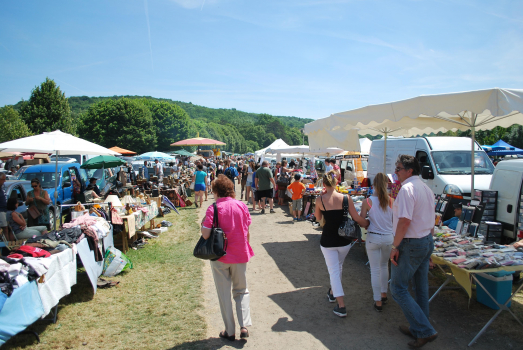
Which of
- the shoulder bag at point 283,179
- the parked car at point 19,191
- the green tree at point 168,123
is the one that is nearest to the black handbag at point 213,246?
the parked car at point 19,191

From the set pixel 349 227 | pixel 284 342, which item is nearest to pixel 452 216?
pixel 349 227

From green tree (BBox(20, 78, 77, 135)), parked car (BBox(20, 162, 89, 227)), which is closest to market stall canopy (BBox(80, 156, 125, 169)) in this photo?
parked car (BBox(20, 162, 89, 227))

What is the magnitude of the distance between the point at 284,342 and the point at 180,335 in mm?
1176

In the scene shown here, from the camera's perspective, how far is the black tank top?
3947 millimetres

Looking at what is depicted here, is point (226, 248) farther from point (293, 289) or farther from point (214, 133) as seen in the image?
point (214, 133)

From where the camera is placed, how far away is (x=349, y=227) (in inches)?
153

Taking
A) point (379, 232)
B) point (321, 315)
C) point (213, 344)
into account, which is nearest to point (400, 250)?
point (379, 232)

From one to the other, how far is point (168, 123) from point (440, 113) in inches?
2464

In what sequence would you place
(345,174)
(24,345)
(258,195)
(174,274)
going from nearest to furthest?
(24,345), (174,274), (258,195), (345,174)

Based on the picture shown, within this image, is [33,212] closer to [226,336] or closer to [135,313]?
[135,313]

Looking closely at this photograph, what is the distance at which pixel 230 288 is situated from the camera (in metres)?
3.32

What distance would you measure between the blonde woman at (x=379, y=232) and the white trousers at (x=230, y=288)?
1.70m

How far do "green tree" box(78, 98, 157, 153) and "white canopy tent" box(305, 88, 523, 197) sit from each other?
161ft

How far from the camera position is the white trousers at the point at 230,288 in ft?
10.9
